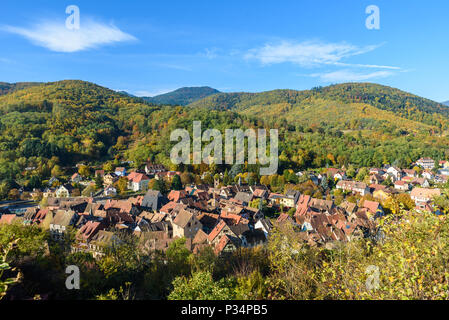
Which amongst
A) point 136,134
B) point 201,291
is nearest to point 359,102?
point 136,134

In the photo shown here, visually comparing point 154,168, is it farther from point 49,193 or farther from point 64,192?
point 49,193

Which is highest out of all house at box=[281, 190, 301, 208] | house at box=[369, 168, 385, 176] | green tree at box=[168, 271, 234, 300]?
green tree at box=[168, 271, 234, 300]

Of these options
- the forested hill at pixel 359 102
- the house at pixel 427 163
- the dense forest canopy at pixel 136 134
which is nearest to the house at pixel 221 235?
the dense forest canopy at pixel 136 134

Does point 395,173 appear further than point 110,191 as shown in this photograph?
Yes

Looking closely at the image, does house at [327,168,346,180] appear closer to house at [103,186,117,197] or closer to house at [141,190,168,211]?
house at [141,190,168,211]

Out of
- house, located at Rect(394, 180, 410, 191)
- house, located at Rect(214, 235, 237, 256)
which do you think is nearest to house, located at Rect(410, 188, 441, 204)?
house, located at Rect(394, 180, 410, 191)
